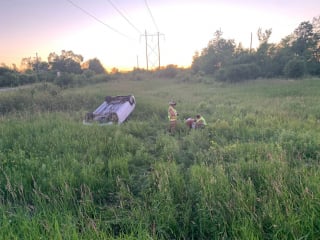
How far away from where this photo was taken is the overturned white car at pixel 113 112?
8.55 metres

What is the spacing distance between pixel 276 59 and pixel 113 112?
37.1 m

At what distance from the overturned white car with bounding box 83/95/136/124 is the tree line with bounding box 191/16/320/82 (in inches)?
1060

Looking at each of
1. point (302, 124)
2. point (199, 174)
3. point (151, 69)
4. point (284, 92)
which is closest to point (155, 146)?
point (199, 174)

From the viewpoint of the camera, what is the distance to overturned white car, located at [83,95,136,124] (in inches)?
337

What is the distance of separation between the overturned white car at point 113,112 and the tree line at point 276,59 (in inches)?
1060

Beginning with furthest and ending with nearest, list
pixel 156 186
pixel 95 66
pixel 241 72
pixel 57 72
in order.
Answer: pixel 95 66 < pixel 57 72 < pixel 241 72 < pixel 156 186

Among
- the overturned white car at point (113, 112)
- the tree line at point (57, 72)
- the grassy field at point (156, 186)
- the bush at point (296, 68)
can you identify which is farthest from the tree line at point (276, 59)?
the grassy field at point (156, 186)

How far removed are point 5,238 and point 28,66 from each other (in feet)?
237

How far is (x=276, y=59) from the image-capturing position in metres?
37.9

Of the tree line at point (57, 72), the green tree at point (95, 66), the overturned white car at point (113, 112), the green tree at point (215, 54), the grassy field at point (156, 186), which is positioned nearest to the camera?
the grassy field at point (156, 186)

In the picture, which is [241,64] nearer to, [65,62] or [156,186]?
→ [156,186]

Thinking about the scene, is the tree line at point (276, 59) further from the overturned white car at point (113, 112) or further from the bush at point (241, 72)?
the overturned white car at point (113, 112)

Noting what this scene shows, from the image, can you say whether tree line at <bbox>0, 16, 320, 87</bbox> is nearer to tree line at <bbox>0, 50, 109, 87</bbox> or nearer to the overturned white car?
tree line at <bbox>0, 50, 109, 87</bbox>

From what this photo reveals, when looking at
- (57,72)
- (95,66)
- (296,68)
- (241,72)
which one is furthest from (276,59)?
(95,66)
